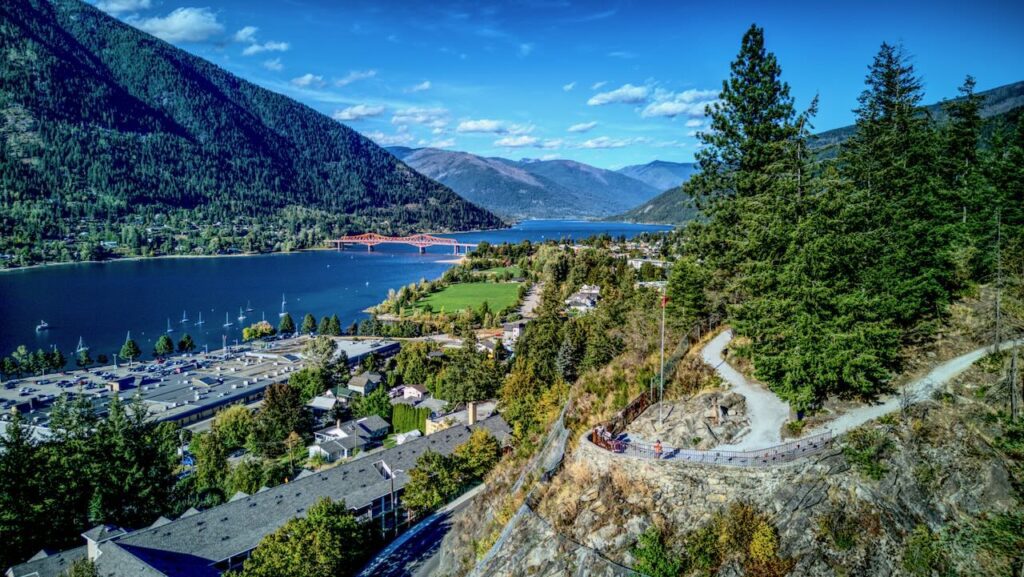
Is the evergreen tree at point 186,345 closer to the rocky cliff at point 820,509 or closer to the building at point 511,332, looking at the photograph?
the building at point 511,332

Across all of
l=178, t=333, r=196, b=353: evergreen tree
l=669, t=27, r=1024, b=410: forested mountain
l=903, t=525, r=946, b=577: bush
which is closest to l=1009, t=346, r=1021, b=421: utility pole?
l=669, t=27, r=1024, b=410: forested mountain

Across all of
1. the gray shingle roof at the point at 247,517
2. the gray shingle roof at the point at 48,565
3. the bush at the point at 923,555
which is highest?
the bush at the point at 923,555

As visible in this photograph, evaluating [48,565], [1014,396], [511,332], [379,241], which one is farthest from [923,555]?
[379,241]

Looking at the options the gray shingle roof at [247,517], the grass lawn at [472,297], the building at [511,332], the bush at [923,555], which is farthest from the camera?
the grass lawn at [472,297]

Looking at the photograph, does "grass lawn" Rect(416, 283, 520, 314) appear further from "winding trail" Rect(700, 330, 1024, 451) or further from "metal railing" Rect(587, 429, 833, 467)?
"metal railing" Rect(587, 429, 833, 467)

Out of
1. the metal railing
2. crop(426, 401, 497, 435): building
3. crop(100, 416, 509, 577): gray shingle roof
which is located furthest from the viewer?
crop(426, 401, 497, 435): building

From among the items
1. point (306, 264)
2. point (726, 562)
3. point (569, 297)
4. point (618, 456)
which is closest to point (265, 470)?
point (618, 456)

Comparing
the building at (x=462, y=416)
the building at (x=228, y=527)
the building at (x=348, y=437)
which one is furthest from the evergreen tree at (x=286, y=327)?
the building at (x=228, y=527)

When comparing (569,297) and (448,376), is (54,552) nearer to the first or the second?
(448,376)

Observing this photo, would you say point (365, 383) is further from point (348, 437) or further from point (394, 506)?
point (394, 506)
